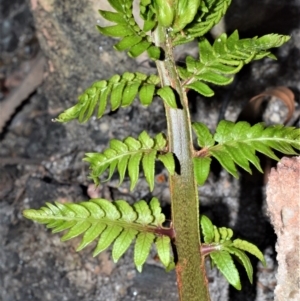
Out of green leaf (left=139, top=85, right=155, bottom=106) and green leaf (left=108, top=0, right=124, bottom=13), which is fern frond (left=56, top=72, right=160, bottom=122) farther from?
green leaf (left=108, top=0, right=124, bottom=13)

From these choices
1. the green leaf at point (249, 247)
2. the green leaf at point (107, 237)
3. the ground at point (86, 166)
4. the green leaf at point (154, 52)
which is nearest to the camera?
the green leaf at point (154, 52)

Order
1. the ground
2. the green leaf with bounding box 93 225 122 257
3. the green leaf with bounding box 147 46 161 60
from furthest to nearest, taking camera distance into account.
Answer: the ground → the green leaf with bounding box 93 225 122 257 → the green leaf with bounding box 147 46 161 60

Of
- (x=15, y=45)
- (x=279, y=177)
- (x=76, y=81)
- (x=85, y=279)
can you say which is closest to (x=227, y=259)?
(x=279, y=177)

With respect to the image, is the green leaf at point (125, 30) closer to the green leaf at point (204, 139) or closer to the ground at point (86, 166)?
the green leaf at point (204, 139)

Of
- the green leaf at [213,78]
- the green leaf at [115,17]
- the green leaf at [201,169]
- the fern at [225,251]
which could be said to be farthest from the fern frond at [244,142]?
the green leaf at [115,17]

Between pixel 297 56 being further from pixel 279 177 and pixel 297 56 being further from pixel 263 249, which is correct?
pixel 279 177

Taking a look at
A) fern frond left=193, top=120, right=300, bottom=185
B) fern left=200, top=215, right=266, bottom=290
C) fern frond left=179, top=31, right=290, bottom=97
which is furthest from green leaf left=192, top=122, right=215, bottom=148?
fern left=200, top=215, right=266, bottom=290

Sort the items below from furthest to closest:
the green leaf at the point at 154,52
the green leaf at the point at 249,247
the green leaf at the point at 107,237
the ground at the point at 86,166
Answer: the ground at the point at 86,166, the green leaf at the point at 249,247, the green leaf at the point at 107,237, the green leaf at the point at 154,52

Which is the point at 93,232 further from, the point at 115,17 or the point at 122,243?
the point at 115,17
